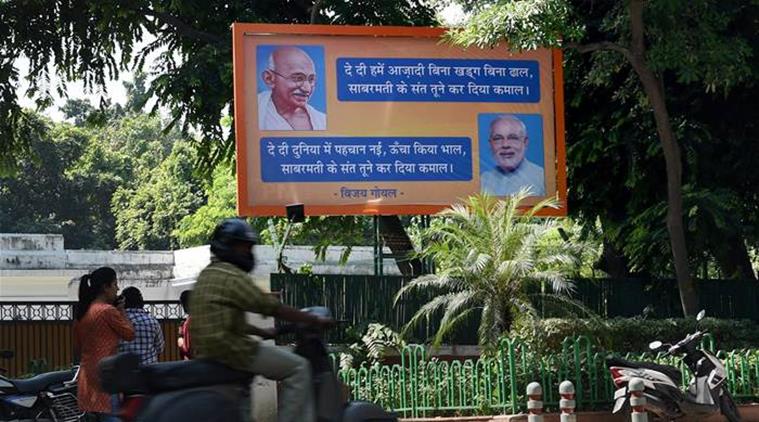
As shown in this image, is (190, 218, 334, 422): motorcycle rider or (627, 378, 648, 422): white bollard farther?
(627, 378, 648, 422): white bollard

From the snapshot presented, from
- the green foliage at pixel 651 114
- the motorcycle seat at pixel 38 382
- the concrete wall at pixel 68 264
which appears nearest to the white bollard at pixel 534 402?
the motorcycle seat at pixel 38 382

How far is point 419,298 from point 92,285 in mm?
9096

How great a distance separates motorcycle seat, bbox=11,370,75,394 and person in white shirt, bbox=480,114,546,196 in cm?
923

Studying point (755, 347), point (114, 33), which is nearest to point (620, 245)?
point (755, 347)

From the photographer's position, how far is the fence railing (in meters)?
18.9

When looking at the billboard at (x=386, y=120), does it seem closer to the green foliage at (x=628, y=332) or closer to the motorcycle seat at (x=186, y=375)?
the green foliage at (x=628, y=332)

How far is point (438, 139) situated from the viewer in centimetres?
1995

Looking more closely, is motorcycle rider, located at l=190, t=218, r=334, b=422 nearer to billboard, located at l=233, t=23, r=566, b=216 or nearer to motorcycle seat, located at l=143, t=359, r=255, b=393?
motorcycle seat, located at l=143, t=359, r=255, b=393

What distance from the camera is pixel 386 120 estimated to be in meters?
19.8

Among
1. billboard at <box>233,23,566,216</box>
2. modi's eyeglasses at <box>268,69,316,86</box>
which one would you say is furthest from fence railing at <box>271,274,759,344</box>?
modi's eyeglasses at <box>268,69,316,86</box>

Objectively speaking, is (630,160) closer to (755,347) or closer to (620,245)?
(620,245)

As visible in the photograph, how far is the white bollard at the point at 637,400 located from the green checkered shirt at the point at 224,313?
24.0 feet

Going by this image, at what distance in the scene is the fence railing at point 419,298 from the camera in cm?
1888

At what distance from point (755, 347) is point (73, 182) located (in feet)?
150
